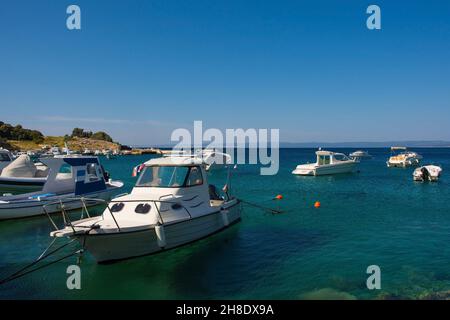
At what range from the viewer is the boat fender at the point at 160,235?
13.5m

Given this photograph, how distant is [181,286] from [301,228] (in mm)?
10280

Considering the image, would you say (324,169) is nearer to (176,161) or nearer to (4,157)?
(176,161)

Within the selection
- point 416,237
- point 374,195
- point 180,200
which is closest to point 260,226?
point 180,200

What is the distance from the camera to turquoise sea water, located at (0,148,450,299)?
11.5 metres

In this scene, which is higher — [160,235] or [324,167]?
[324,167]

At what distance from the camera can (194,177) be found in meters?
16.8

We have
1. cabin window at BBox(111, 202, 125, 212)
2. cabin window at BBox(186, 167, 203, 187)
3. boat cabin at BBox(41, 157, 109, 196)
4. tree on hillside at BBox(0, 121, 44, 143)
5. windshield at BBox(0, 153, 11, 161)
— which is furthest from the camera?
tree on hillside at BBox(0, 121, 44, 143)

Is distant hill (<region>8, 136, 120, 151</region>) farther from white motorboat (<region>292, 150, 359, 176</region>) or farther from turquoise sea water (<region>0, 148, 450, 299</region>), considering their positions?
turquoise sea water (<region>0, 148, 450, 299</region>)

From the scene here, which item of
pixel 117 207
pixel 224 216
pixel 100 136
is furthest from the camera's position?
pixel 100 136

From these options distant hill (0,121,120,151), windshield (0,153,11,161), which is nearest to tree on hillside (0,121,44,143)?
distant hill (0,121,120,151)

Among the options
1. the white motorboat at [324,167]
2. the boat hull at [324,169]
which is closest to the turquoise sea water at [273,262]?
the boat hull at [324,169]

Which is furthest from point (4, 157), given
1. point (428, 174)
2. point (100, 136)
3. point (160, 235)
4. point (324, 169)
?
point (100, 136)

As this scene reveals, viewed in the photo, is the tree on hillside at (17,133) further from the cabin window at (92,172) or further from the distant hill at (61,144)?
the cabin window at (92,172)

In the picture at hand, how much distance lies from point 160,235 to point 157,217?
758mm
